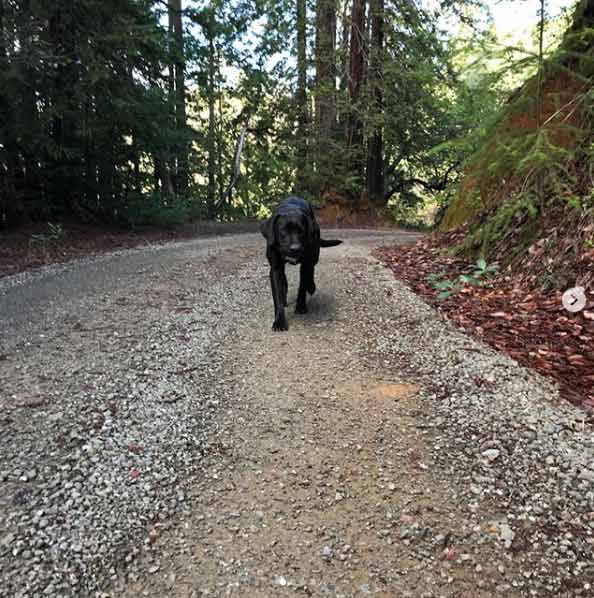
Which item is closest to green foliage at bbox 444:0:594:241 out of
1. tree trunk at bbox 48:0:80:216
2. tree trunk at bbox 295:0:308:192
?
tree trunk at bbox 48:0:80:216

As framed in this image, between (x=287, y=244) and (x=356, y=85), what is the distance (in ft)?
40.6

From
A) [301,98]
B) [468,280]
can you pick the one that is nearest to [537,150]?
[468,280]

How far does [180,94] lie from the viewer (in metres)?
15.2

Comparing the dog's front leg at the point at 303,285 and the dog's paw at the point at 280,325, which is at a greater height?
the dog's front leg at the point at 303,285

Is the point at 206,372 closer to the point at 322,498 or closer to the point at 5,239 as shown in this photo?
the point at 322,498

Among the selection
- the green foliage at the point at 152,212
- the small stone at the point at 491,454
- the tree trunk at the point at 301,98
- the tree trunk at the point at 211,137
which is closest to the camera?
the small stone at the point at 491,454

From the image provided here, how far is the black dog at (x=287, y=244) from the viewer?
14.5 feet

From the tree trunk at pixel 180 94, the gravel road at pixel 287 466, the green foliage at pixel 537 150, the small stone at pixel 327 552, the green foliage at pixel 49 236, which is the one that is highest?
the tree trunk at pixel 180 94

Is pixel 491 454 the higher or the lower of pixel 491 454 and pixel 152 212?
the lower

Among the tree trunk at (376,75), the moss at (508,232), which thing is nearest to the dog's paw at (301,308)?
the moss at (508,232)

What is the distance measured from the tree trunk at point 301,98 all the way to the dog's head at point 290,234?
39.7ft

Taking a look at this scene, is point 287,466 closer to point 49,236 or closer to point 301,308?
point 301,308

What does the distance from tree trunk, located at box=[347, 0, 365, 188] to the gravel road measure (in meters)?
12.0

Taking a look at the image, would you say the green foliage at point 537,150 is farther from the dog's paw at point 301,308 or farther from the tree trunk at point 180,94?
the tree trunk at point 180,94
